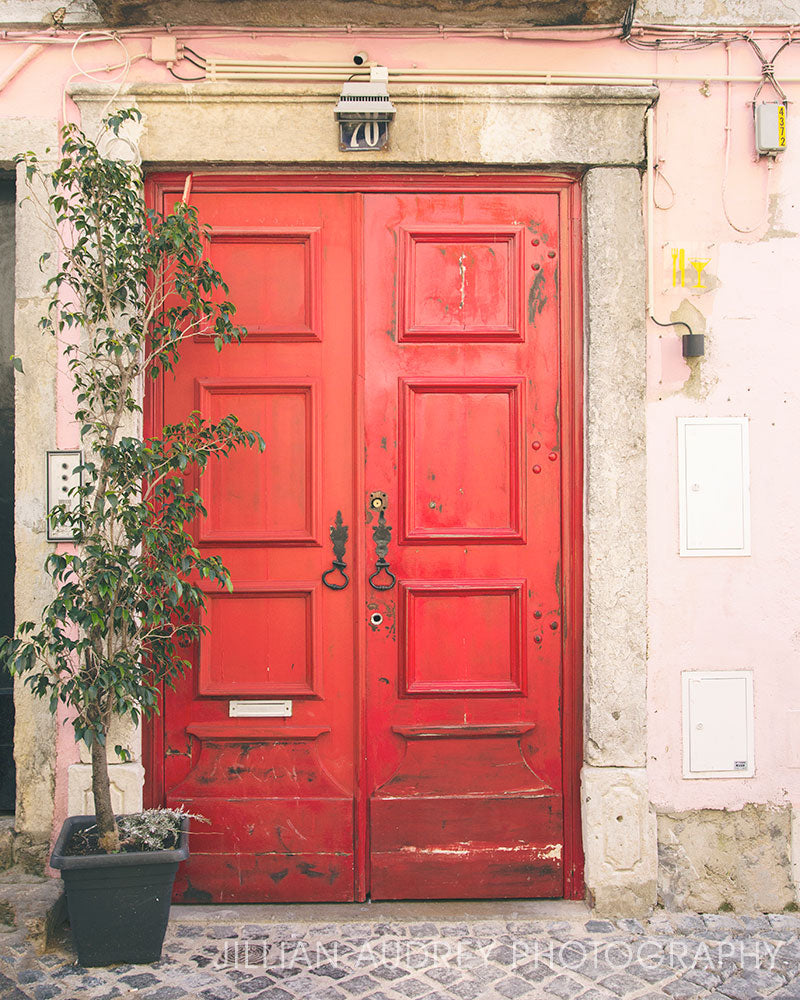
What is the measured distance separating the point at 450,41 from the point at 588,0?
56 cm

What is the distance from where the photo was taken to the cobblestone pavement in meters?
2.95

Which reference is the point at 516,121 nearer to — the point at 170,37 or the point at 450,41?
the point at 450,41

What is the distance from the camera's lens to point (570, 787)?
11.9 ft

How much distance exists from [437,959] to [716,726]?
4.73ft

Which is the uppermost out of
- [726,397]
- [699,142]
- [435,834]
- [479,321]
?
[699,142]

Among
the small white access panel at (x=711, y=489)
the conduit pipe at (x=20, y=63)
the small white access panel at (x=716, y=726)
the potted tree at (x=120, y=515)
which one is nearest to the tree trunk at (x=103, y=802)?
the potted tree at (x=120, y=515)

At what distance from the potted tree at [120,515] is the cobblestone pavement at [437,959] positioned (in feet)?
0.58

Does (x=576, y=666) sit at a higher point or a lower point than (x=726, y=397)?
lower

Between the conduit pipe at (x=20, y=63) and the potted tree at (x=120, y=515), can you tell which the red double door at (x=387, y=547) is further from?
the conduit pipe at (x=20, y=63)

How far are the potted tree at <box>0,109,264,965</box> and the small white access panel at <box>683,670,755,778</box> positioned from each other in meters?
1.97

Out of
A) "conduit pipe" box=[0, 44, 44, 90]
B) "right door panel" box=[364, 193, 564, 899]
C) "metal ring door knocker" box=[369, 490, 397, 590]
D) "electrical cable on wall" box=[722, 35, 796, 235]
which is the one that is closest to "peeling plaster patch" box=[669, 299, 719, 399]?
"electrical cable on wall" box=[722, 35, 796, 235]

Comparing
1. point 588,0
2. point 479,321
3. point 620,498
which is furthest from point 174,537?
point 588,0

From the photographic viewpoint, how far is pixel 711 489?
3.62 m

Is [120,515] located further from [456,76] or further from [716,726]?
[716,726]
